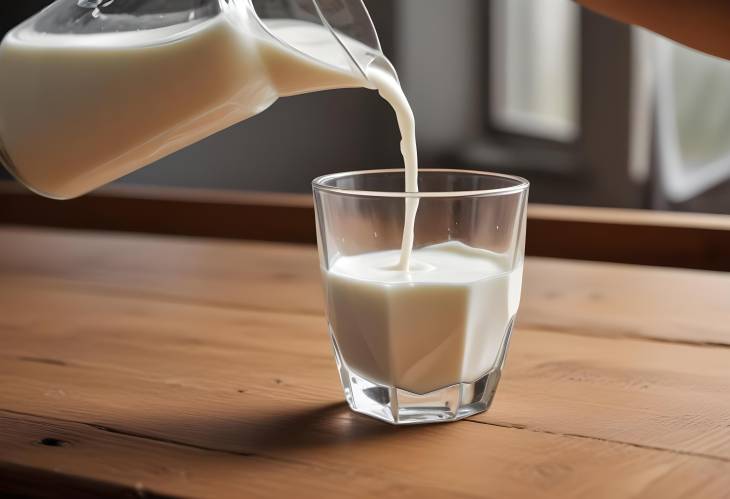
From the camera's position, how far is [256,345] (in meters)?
0.73

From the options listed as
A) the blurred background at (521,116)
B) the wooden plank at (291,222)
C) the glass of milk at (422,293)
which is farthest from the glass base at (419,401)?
the blurred background at (521,116)

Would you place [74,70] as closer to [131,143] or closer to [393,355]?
[131,143]

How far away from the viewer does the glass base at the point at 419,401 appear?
1.88 feet

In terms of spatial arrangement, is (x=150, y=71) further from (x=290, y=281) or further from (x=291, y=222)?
(x=291, y=222)

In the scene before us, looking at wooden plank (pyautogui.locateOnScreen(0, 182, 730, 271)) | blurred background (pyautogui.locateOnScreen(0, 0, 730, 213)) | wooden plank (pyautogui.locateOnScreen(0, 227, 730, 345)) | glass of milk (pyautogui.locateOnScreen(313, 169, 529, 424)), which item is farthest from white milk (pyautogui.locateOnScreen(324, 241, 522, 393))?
blurred background (pyautogui.locateOnScreen(0, 0, 730, 213))

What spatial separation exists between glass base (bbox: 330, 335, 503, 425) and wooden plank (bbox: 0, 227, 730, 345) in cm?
20

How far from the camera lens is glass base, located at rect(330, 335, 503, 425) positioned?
574 mm

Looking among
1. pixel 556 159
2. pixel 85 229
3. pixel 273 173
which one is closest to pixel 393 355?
pixel 85 229

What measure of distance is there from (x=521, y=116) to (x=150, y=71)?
2.21 meters

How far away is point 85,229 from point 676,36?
0.87m

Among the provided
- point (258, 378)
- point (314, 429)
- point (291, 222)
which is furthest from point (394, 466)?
point (291, 222)

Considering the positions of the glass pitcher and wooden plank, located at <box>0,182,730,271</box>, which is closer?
the glass pitcher

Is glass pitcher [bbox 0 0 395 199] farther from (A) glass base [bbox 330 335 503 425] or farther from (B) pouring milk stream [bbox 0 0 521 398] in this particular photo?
(A) glass base [bbox 330 335 503 425]

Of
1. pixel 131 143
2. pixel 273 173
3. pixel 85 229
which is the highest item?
pixel 131 143
